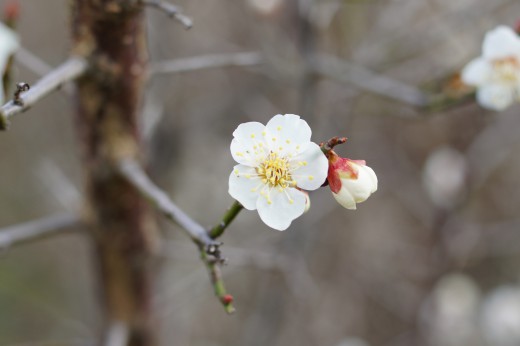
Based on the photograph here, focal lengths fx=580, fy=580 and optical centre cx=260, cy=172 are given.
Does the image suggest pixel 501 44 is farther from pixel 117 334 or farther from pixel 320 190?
pixel 117 334

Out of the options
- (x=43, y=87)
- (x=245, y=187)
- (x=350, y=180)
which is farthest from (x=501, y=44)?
(x=43, y=87)

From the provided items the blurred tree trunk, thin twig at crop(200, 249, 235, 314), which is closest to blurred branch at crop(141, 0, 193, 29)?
the blurred tree trunk

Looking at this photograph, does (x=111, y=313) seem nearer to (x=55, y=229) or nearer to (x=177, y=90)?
(x=55, y=229)

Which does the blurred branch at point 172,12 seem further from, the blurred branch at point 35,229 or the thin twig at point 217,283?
the blurred branch at point 35,229

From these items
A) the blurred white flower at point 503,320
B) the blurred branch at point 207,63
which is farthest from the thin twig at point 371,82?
the blurred white flower at point 503,320

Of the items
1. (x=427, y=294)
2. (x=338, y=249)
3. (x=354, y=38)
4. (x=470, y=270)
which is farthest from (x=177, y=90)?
(x=470, y=270)

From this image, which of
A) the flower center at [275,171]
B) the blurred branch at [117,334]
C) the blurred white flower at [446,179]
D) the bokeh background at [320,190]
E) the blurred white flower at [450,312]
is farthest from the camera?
the blurred white flower at [450,312]
